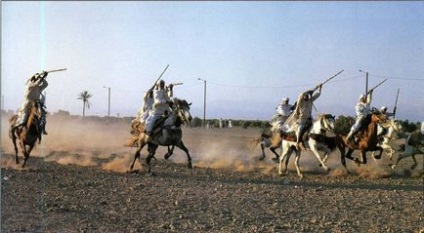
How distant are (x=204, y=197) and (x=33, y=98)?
5.15 m

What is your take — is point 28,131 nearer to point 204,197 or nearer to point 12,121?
point 12,121

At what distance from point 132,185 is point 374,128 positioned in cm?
693

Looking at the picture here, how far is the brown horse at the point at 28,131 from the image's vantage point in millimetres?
14688

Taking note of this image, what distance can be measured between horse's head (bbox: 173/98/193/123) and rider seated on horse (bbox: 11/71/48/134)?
3.19 m

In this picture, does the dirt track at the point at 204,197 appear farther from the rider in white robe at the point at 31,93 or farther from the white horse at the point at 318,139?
the rider in white robe at the point at 31,93

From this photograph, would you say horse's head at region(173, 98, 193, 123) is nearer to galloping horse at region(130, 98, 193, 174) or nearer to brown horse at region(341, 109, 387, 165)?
galloping horse at region(130, 98, 193, 174)

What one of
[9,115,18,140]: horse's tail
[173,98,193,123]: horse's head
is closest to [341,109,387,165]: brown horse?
[173,98,193,123]: horse's head

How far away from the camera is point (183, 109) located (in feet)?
51.0

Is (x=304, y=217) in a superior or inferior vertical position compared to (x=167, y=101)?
inferior

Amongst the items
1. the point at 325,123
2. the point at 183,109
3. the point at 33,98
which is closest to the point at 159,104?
the point at 183,109

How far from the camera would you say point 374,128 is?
53.5 feet

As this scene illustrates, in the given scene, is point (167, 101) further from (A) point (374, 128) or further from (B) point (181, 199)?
(A) point (374, 128)

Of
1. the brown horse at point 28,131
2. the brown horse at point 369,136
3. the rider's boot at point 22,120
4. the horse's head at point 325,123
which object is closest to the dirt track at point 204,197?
the brown horse at point 28,131

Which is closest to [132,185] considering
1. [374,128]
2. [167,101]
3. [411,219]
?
[167,101]
